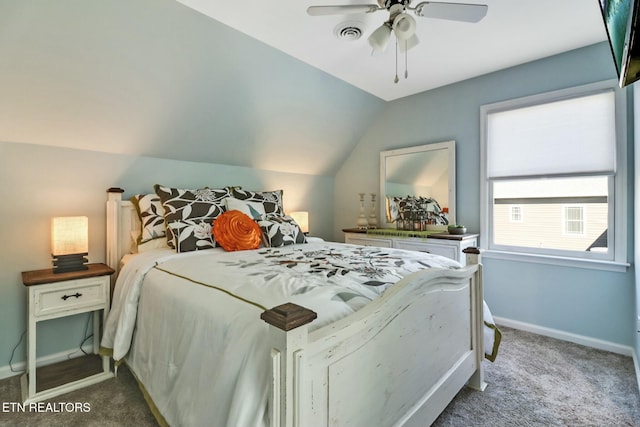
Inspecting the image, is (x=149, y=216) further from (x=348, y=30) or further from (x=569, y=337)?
(x=569, y=337)

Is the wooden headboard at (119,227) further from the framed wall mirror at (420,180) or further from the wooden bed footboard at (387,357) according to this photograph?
the framed wall mirror at (420,180)

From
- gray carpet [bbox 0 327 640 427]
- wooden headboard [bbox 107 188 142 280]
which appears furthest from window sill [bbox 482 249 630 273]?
wooden headboard [bbox 107 188 142 280]

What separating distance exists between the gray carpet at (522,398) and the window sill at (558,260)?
2.19 feet

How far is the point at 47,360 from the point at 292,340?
244 centimetres

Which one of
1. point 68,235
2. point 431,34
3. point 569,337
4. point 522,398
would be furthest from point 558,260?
point 68,235

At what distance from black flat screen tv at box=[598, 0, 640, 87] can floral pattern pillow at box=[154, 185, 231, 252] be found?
2.32 m

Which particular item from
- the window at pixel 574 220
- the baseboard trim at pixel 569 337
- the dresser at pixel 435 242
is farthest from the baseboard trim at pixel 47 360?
the window at pixel 574 220

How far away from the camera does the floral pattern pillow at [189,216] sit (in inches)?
85.7

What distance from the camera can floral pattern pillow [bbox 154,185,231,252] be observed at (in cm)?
218

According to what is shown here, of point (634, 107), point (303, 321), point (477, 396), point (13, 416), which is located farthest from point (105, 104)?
point (634, 107)

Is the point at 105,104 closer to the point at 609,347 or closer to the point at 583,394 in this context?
the point at 583,394

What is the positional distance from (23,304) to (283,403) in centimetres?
235

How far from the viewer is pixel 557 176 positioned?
2592 mm

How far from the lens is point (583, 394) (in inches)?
70.4
